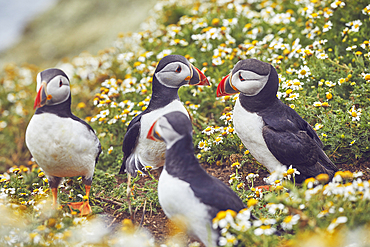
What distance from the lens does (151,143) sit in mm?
3531

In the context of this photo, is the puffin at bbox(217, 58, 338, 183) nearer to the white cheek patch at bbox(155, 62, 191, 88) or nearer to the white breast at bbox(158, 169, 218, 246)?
the white cheek patch at bbox(155, 62, 191, 88)

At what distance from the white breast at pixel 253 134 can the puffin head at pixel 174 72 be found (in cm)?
61

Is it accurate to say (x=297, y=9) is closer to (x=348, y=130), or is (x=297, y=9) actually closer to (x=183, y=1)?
(x=183, y=1)

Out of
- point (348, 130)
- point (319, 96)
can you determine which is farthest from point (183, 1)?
point (348, 130)

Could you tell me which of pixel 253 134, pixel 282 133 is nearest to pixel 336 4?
pixel 282 133

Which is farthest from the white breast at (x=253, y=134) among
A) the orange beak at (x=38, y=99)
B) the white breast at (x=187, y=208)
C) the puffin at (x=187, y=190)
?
the orange beak at (x=38, y=99)

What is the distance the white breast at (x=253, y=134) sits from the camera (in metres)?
3.42

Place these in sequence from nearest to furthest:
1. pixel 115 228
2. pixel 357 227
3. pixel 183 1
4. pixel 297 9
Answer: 1. pixel 357 227
2. pixel 115 228
3. pixel 297 9
4. pixel 183 1

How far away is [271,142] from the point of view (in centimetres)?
Result: 331

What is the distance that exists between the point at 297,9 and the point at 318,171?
4.08 meters

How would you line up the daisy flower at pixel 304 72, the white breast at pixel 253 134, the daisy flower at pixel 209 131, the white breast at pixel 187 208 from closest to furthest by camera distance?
the white breast at pixel 187 208 < the white breast at pixel 253 134 < the daisy flower at pixel 209 131 < the daisy flower at pixel 304 72

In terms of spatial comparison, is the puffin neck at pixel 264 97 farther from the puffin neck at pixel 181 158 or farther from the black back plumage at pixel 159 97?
the puffin neck at pixel 181 158

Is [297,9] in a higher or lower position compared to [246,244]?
lower

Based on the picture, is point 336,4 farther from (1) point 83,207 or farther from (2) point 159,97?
(1) point 83,207
